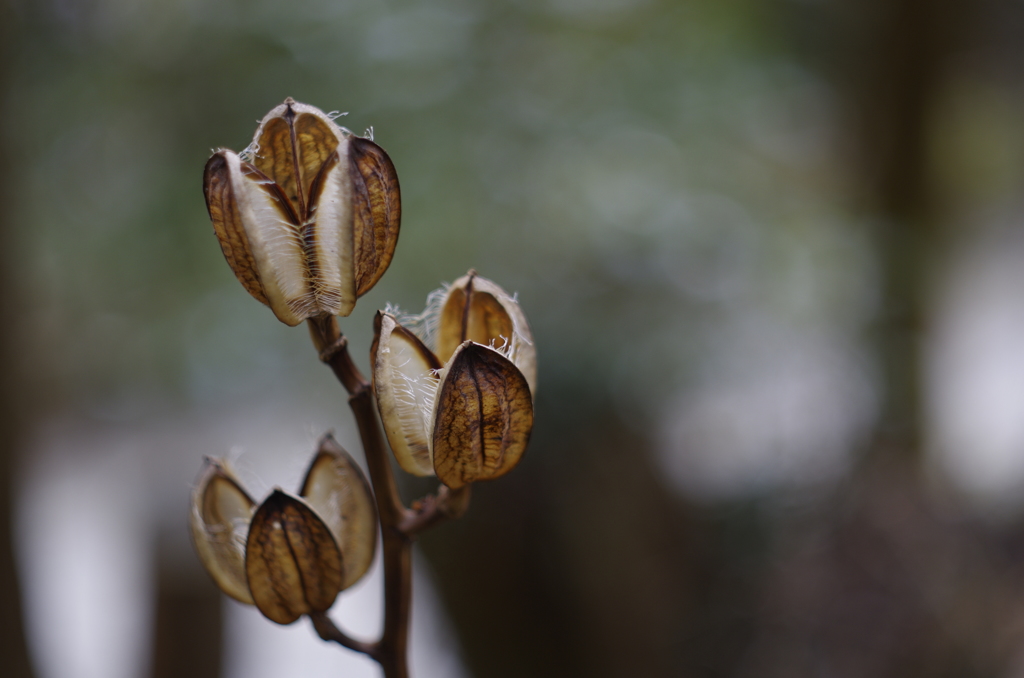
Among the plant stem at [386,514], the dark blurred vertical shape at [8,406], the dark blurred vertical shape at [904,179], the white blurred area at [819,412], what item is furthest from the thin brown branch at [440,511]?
the dark blurred vertical shape at [904,179]

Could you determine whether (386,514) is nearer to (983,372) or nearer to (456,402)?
(456,402)

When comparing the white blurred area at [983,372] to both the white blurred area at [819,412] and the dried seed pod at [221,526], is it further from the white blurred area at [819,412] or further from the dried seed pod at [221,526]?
the dried seed pod at [221,526]

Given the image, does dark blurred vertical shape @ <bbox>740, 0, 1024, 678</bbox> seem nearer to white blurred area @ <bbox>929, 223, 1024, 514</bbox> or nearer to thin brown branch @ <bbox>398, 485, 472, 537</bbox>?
white blurred area @ <bbox>929, 223, 1024, 514</bbox>

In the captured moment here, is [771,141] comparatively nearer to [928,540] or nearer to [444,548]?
[928,540]

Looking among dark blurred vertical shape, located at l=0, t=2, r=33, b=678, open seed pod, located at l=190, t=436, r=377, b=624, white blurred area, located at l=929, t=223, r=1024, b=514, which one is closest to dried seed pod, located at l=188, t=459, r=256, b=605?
open seed pod, located at l=190, t=436, r=377, b=624

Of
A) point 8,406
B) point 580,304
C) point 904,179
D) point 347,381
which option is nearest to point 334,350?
point 347,381
